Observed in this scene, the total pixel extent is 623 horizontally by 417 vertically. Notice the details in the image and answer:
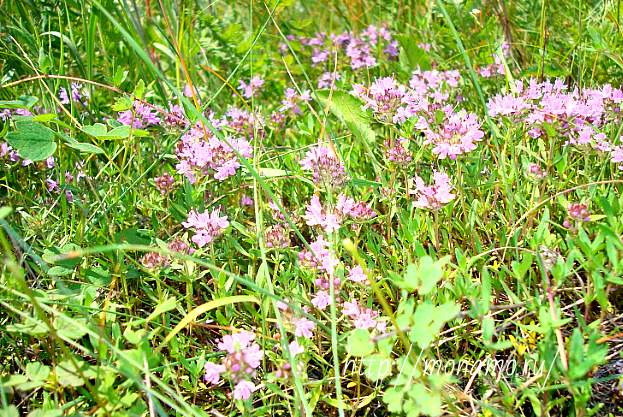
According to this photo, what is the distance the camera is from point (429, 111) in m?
2.38

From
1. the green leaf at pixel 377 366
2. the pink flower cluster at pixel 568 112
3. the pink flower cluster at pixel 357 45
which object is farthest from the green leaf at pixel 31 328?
the pink flower cluster at pixel 357 45

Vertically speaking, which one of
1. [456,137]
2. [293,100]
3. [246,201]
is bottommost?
[246,201]

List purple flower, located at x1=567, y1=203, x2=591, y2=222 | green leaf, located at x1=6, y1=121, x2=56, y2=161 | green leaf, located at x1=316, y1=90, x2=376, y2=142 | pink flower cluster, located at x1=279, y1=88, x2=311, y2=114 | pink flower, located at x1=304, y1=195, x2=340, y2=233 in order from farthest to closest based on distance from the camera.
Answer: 1. pink flower cluster, located at x1=279, y1=88, x2=311, y2=114
2. green leaf, located at x1=316, y1=90, x2=376, y2=142
3. green leaf, located at x1=6, y1=121, x2=56, y2=161
4. pink flower, located at x1=304, y1=195, x2=340, y2=233
5. purple flower, located at x1=567, y1=203, x2=591, y2=222

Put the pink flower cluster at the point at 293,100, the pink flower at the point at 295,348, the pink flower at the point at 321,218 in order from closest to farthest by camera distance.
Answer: the pink flower at the point at 295,348
the pink flower at the point at 321,218
the pink flower cluster at the point at 293,100

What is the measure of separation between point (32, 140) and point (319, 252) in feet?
3.29

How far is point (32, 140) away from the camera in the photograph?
2.14m

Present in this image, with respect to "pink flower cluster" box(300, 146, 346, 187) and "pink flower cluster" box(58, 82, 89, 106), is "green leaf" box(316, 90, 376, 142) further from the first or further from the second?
"pink flower cluster" box(58, 82, 89, 106)

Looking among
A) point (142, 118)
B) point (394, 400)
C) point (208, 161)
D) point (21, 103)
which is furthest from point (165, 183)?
point (394, 400)

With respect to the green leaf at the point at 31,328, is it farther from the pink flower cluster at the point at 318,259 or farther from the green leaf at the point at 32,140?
the pink flower cluster at the point at 318,259

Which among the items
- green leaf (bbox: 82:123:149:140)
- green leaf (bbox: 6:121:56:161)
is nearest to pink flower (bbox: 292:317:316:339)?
green leaf (bbox: 82:123:149:140)

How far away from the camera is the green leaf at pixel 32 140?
6.90ft

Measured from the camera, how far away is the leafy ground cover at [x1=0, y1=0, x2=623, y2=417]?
163cm

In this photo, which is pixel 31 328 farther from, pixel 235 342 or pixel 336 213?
pixel 336 213

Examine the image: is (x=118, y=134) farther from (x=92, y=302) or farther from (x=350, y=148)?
(x=350, y=148)
